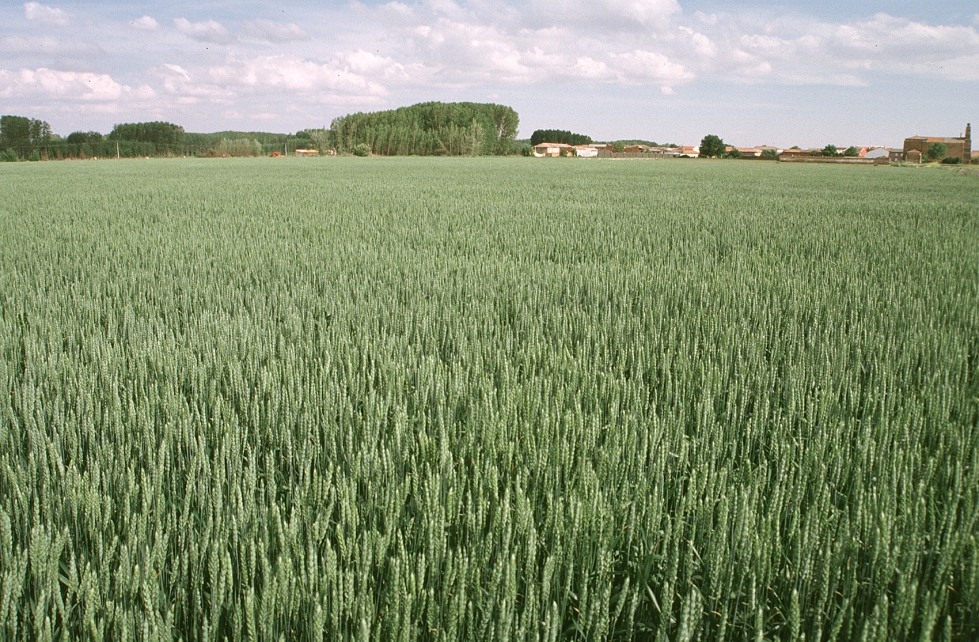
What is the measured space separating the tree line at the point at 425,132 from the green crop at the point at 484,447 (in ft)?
189

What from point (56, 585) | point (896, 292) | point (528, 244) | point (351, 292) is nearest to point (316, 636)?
point (56, 585)

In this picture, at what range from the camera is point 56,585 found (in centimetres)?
128

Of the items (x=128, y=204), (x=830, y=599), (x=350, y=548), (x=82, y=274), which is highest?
(x=128, y=204)

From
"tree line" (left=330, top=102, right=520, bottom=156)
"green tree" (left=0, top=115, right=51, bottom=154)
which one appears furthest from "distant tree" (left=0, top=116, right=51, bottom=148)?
"tree line" (left=330, top=102, right=520, bottom=156)

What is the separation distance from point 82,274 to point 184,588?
159 inches

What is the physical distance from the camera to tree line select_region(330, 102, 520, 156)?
230ft

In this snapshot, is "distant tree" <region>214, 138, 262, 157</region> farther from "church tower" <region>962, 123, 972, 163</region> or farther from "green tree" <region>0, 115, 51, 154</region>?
"church tower" <region>962, 123, 972, 163</region>

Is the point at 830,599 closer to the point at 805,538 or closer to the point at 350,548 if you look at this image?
the point at 805,538

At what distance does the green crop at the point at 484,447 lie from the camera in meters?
1.33

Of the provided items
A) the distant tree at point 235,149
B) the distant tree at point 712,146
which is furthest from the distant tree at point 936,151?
the distant tree at point 235,149

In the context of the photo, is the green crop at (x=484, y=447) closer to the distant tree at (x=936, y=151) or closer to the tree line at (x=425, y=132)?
the tree line at (x=425, y=132)

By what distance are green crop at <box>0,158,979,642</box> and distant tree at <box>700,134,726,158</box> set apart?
230 ft

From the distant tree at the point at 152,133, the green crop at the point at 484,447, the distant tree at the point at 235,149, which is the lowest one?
the green crop at the point at 484,447

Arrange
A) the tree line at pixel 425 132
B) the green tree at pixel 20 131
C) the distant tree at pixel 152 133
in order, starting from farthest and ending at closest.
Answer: the tree line at pixel 425 132
the distant tree at pixel 152 133
the green tree at pixel 20 131
